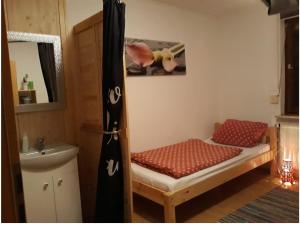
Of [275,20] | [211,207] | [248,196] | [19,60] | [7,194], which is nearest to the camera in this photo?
[7,194]

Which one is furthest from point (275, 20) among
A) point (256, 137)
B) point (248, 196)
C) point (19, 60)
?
point (19, 60)

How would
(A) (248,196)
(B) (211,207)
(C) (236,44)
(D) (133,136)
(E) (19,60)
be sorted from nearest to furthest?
1. (E) (19,60)
2. (B) (211,207)
3. (A) (248,196)
4. (D) (133,136)
5. (C) (236,44)

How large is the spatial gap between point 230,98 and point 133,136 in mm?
1870

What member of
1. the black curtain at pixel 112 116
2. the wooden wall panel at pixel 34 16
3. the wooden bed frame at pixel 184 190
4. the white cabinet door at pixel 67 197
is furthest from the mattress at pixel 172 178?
A: the wooden wall panel at pixel 34 16

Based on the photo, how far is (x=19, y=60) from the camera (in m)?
2.26

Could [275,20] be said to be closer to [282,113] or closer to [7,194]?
[282,113]

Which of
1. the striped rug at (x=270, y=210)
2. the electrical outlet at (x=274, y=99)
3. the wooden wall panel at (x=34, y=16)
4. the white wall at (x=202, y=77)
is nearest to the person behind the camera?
the wooden wall panel at (x=34, y=16)

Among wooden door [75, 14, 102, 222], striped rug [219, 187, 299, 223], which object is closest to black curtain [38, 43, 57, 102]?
wooden door [75, 14, 102, 222]

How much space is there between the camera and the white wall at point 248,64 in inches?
141

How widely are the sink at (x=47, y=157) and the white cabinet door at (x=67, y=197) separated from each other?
0.46 feet

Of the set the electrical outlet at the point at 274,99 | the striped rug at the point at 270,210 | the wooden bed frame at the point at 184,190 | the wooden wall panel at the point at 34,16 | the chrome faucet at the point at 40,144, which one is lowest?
the striped rug at the point at 270,210

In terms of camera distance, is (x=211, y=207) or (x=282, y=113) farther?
(x=282, y=113)

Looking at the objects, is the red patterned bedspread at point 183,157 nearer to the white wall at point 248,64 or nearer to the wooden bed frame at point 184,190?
the wooden bed frame at point 184,190

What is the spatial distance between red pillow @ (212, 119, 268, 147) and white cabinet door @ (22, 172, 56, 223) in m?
2.43
